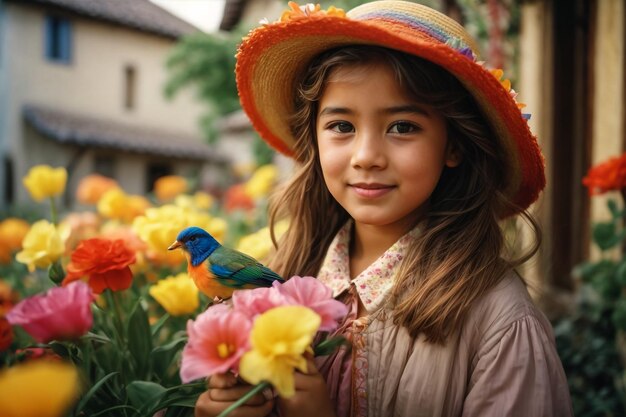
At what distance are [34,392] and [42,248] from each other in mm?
755

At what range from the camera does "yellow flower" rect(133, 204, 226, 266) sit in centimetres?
135

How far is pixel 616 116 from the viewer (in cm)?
239

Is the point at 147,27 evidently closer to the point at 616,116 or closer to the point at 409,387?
the point at 616,116

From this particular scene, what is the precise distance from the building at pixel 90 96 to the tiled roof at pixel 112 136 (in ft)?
0.09

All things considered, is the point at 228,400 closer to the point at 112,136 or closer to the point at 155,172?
the point at 112,136

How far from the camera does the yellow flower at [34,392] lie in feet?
1.77

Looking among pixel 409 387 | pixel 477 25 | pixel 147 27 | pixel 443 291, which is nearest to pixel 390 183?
pixel 443 291

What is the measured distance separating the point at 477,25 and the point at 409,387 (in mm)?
3132

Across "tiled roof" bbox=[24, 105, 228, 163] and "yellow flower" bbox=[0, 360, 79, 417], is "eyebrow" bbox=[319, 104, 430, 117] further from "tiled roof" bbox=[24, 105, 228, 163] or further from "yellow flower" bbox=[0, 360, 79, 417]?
"tiled roof" bbox=[24, 105, 228, 163]

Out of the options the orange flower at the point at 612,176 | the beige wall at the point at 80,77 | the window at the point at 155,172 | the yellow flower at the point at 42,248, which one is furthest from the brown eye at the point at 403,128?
the window at the point at 155,172

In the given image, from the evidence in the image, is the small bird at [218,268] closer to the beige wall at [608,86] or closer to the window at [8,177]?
the beige wall at [608,86]

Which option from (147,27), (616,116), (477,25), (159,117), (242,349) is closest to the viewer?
(242,349)

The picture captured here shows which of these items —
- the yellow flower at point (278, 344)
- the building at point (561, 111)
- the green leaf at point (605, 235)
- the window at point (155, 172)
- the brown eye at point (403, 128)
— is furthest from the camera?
the window at point (155, 172)

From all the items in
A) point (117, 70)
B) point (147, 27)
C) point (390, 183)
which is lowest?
point (390, 183)
